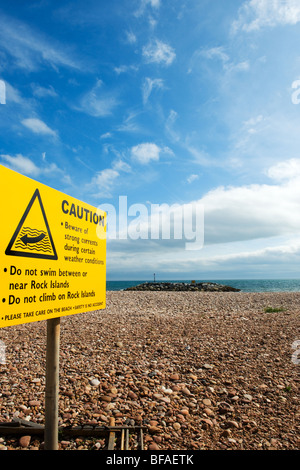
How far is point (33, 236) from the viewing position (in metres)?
3.08

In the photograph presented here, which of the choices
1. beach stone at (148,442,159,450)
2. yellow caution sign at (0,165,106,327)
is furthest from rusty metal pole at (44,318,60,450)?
beach stone at (148,442,159,450)

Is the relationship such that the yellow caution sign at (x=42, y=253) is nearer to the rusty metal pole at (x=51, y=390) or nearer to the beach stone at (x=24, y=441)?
the rusty metal pole at (x=51, y=390)

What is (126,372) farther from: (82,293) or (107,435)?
(82,293)

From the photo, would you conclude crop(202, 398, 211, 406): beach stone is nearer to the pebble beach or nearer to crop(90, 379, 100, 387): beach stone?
the pebble beach

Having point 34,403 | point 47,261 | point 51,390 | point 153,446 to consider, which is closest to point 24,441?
point 34,403

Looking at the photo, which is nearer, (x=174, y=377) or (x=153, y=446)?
(x=153, y=446)

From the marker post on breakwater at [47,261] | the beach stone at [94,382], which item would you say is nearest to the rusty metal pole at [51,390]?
the marker post on breakwater at [47,261]

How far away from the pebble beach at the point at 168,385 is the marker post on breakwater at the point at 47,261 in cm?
166

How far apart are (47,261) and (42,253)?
0.13 m

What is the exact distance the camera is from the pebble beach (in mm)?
4379

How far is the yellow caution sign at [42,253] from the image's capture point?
9.09ft

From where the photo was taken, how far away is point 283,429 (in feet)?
14.9

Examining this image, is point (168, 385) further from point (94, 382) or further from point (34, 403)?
point (34, 403)

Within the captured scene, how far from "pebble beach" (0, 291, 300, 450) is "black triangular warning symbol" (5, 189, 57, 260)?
2891mm
